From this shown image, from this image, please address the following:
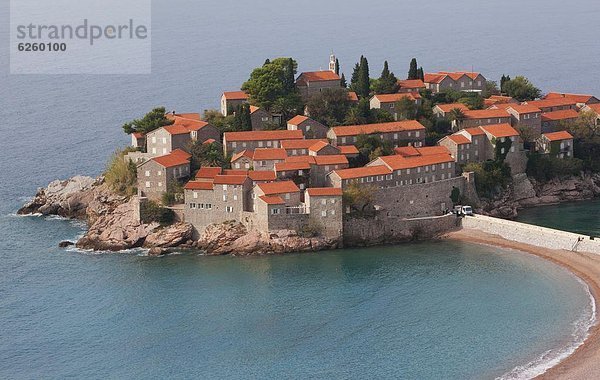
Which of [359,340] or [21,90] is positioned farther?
[21,90]

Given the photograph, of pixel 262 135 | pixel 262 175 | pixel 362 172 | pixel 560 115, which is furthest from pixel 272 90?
pixel 560 115

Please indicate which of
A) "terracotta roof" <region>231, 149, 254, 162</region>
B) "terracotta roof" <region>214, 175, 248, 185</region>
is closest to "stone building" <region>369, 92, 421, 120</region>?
"terracotta roof" <region>231, 149, 254, 162</region>

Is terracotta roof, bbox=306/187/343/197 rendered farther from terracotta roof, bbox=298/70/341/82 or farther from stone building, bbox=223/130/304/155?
terracotta roof, bbox=298/70/341/82

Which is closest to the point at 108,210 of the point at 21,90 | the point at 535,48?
the point at 21,90

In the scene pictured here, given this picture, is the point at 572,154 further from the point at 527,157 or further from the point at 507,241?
the point at 507,241

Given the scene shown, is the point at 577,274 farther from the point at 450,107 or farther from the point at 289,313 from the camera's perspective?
the point at 450,107
